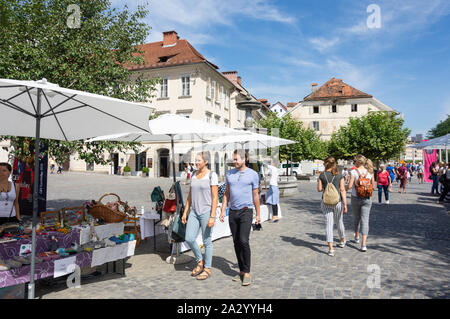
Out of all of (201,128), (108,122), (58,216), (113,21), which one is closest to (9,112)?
(108,122)

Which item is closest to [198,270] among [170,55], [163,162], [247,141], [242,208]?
[242,208]

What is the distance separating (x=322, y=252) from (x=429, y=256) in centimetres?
179

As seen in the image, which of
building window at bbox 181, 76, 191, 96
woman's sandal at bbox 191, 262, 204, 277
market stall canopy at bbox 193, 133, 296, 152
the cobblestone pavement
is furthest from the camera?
building window at bbox 181, 76, 191, 96

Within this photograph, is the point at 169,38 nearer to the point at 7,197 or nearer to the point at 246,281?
the point at 7,197

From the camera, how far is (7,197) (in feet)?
17.0

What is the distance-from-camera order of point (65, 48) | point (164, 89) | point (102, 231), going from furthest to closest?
1. point (164, 89)
2. point (65, 48)
3. point (102, 231)

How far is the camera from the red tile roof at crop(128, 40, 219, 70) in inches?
1352

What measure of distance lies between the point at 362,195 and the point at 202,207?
131 inches

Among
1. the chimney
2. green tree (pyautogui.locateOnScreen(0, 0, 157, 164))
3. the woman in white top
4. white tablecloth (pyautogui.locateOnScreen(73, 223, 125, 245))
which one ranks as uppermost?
the chimney

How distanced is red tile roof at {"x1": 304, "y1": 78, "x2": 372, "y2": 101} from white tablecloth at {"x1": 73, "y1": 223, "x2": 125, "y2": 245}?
4898 centimetres

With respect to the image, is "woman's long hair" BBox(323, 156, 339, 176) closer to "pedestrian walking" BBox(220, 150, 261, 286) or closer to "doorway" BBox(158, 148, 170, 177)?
"pedestrian walking" BBox(220, 150, 261, 286)

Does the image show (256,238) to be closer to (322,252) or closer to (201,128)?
(322,252)

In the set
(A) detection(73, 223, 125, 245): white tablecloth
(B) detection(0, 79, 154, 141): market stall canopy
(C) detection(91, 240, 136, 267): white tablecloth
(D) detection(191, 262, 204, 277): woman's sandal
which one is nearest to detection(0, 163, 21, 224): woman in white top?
(B) detection(0, 79, 154, 141): market stall canopy

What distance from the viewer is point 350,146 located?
38938 mm
